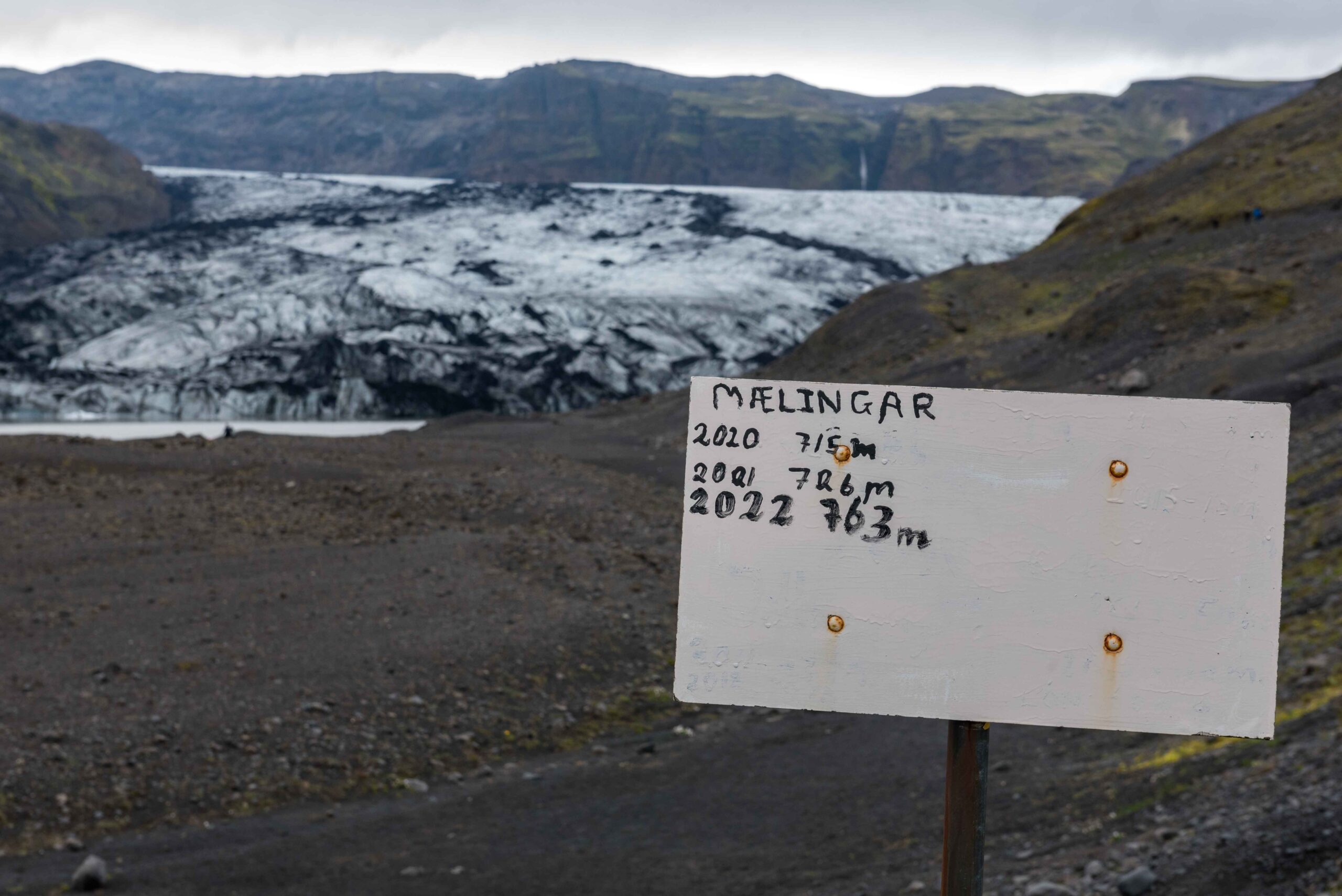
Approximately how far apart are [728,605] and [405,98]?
115298 millimetres

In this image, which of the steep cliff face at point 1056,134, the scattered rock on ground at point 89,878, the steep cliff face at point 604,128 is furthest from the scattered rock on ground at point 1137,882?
the steep cliff face at point 604,128

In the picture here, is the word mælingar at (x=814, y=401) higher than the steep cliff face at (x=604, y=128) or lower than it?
lower

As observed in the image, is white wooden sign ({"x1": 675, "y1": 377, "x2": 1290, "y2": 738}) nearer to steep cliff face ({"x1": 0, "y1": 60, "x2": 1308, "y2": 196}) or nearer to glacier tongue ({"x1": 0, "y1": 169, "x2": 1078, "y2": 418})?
glacier tongue ({"x1": 0, "y1": 169, "x2": 1078, "y2": 418})

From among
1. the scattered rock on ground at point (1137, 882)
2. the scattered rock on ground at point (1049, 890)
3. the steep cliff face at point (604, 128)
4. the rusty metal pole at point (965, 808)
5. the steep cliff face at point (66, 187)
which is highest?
the steep cliff face at point (604, 128)

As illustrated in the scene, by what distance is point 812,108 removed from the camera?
12169 cm

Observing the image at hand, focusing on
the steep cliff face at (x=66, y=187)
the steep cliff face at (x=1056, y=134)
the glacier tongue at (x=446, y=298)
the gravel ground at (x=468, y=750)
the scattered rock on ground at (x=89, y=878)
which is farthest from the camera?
the steep cliff face at (x=1056, y=134)

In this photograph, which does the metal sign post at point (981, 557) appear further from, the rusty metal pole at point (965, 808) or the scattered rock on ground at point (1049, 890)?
the scattered rock on ground at point (1049, 890)

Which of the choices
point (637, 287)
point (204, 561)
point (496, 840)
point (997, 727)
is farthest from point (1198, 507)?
point (637, 287)

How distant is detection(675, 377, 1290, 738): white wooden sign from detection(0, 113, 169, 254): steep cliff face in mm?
63106

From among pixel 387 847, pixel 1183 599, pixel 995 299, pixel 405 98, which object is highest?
pixel 405 98

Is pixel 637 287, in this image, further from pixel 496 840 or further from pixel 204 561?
pixel 496 840

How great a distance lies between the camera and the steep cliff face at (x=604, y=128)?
103 meters

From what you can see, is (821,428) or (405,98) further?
(405,98)

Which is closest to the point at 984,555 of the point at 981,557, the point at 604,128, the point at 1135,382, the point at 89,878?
the point at 981,557
